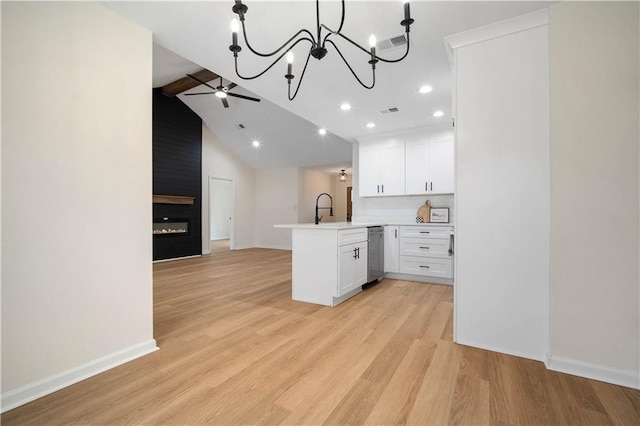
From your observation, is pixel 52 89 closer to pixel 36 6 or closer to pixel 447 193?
pixel 36 6

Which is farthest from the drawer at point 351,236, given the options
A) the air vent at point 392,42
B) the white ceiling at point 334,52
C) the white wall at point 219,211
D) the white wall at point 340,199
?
the white wall at point 219,211

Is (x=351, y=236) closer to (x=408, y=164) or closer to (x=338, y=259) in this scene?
(x=338, y=259)

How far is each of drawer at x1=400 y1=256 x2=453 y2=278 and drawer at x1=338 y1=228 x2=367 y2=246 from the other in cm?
105

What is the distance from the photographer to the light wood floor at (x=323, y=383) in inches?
58.8

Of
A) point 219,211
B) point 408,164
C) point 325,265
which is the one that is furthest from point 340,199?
point 325,265

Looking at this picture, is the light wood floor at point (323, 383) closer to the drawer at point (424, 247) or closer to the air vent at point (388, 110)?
the drawer at point (424, 247)

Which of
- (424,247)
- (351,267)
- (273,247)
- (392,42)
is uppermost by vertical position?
(392,42)

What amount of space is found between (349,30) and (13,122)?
2.17 m

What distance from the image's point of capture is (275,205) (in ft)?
30.6

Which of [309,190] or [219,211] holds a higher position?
[309,190]

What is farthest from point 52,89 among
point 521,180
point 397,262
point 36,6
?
point 397,262

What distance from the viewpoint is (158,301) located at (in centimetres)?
344

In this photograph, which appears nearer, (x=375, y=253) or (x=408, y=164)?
(x=375, y=253)

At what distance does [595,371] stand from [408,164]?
142 inches
